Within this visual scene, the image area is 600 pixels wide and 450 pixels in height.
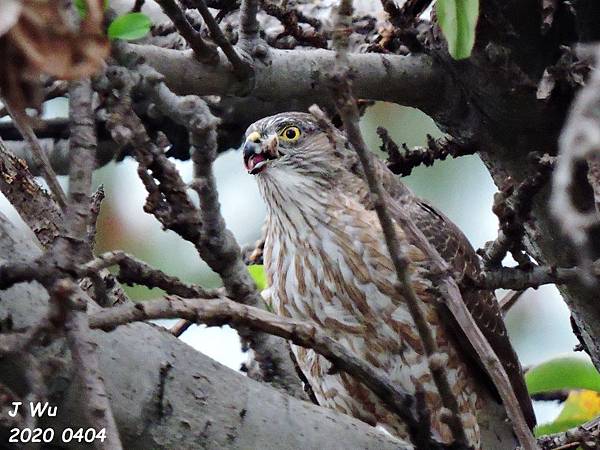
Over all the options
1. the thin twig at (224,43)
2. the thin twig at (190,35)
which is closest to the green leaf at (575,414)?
the thin twig at (224,43)

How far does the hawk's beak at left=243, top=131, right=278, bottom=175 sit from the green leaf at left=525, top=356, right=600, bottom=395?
1.12 metres

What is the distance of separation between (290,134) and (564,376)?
1.24 meters

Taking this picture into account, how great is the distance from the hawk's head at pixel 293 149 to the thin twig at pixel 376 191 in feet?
6.12

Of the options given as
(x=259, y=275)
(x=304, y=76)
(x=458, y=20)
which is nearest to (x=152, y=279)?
(x=458, y=20)

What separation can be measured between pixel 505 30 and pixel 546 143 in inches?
14.1

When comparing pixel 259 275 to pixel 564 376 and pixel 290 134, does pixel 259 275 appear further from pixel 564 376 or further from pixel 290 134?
pixel 564 376

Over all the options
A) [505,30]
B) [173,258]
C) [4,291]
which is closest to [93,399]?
[4,291]

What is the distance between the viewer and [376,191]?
1.88 m

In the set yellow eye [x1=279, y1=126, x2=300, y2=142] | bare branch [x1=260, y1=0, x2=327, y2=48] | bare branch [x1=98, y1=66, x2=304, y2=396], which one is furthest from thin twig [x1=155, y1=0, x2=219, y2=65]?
yellow eye [x1=279, y1=126, x2=300, y2=142]

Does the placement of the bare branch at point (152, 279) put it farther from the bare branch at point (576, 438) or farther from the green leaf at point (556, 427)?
the green leaf at point (556, 427)

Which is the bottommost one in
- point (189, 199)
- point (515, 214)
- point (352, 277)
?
point (189, 199)

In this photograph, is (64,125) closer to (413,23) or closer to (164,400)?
(413,23)

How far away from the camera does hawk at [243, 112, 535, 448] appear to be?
3371 mm

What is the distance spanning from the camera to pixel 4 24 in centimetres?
122
